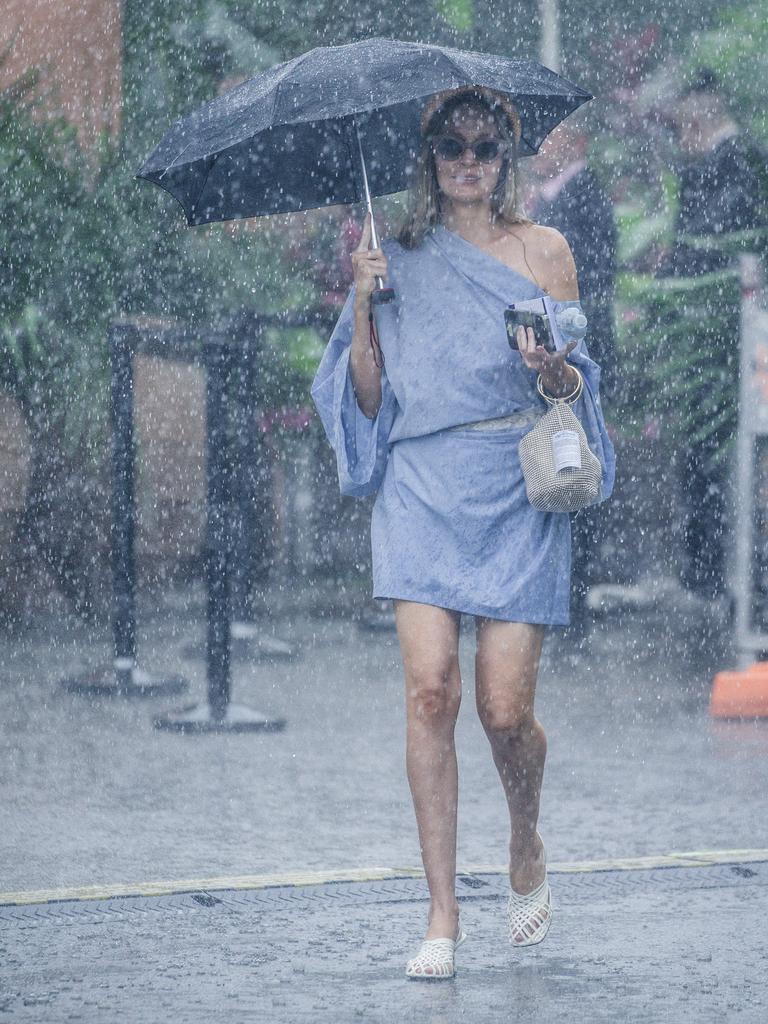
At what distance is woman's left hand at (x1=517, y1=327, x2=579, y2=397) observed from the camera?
4203 mm

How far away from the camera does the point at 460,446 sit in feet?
14.4

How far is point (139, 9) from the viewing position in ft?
43.6

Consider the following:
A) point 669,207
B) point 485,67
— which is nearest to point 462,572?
point 485,67

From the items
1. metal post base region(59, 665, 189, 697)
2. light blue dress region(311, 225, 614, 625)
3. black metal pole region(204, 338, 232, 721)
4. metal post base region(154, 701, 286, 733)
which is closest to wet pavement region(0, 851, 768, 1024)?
light blue dress region(311, 225, 614, 625)

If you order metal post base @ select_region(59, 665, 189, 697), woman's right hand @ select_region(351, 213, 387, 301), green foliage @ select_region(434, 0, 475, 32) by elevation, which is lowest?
metal post base @ select_region(59, 665, 189, 697)

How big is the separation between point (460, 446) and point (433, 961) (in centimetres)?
113

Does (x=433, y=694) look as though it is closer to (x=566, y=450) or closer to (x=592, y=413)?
(x=566, y=450)

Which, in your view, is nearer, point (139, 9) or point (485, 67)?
point (485, 67)

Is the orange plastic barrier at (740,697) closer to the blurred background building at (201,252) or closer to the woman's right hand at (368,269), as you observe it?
the blurred background building at (201,252)

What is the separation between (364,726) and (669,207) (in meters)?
5.40

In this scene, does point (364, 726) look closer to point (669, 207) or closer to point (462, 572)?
point (462, 572)

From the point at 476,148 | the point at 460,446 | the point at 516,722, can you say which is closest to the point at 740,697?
the point at 516,722

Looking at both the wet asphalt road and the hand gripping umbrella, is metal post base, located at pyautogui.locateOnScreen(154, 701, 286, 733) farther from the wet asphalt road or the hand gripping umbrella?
the hand gripping umbrella

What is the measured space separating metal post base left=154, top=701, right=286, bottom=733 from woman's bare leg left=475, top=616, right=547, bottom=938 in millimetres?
3751
